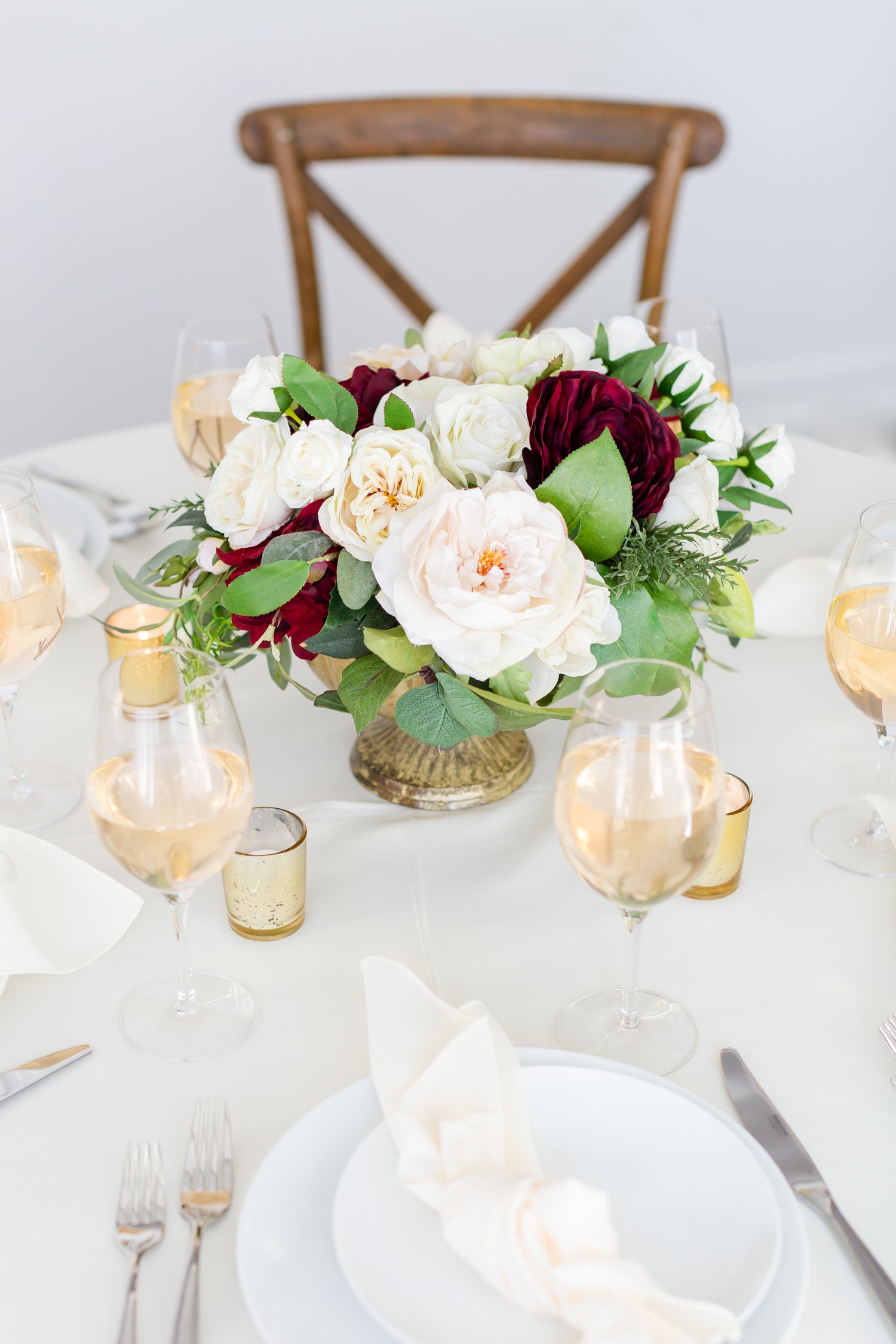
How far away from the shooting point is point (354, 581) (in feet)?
2.71

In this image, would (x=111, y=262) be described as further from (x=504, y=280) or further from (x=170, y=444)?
(x=170, y=444)

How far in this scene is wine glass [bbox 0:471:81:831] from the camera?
931 mm

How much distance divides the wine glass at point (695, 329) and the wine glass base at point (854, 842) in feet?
1.35

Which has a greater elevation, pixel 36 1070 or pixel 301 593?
pixel 301 593

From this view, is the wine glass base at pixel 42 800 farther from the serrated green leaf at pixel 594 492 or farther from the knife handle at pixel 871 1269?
the knife handle at pixel 871 1269

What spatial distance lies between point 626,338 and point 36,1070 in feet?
2.13

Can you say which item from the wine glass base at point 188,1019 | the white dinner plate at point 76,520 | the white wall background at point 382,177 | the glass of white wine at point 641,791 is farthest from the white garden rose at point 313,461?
the white wall background at point 382,177

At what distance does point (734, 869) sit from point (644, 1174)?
29 cm

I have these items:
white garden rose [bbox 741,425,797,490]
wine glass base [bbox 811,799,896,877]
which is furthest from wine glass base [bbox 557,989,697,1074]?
white garden rose [bbox 741,425,797,490]

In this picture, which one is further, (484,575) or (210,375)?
(210,375)

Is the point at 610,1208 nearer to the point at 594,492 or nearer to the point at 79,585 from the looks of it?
the point at 594,492

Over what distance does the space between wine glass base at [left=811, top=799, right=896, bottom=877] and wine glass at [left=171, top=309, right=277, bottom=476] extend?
697 millimetres

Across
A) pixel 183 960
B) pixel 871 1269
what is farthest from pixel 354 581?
pixel 871 1269

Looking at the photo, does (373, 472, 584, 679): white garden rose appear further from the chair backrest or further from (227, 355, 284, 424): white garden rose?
the chair backrest
